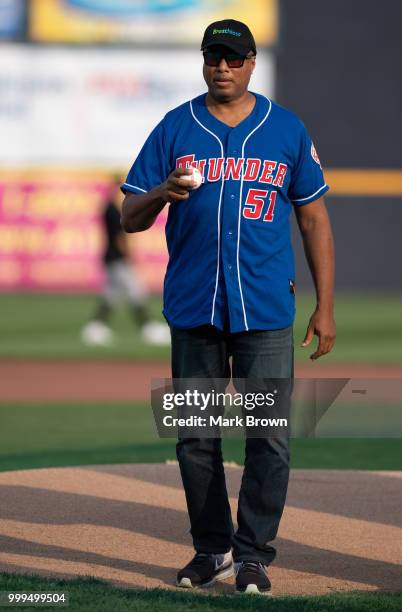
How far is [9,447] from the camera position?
949 centimetres

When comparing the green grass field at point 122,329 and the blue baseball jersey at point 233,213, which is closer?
the blue baseball jersey at point 233,213

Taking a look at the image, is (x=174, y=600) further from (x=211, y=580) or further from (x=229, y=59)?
(x=229, y=59)

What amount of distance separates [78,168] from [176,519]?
20.7m

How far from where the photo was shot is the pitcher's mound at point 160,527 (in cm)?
523

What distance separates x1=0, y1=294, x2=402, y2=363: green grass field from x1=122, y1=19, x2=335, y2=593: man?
10.6m

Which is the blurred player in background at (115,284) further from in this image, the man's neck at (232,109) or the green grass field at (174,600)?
the green grass field at (174,600)

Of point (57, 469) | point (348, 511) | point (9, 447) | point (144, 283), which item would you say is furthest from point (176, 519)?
point (144, 283)

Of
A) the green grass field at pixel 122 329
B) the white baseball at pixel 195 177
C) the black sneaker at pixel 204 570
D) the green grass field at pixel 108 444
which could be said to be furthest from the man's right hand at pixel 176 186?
the green grass field at pixel 122 329

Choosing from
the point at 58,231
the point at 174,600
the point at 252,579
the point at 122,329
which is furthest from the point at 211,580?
the point at 58,231

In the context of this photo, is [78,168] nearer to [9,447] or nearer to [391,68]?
[391,68]

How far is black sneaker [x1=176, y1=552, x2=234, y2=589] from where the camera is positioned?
16.4 ft

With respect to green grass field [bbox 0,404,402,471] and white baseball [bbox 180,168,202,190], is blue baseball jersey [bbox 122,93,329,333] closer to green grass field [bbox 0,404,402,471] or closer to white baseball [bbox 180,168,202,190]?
white baseball [bbox 180,168,202,190]

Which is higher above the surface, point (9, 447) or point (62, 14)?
point (62, 14)

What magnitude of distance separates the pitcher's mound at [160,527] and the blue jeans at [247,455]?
0.24 metres
